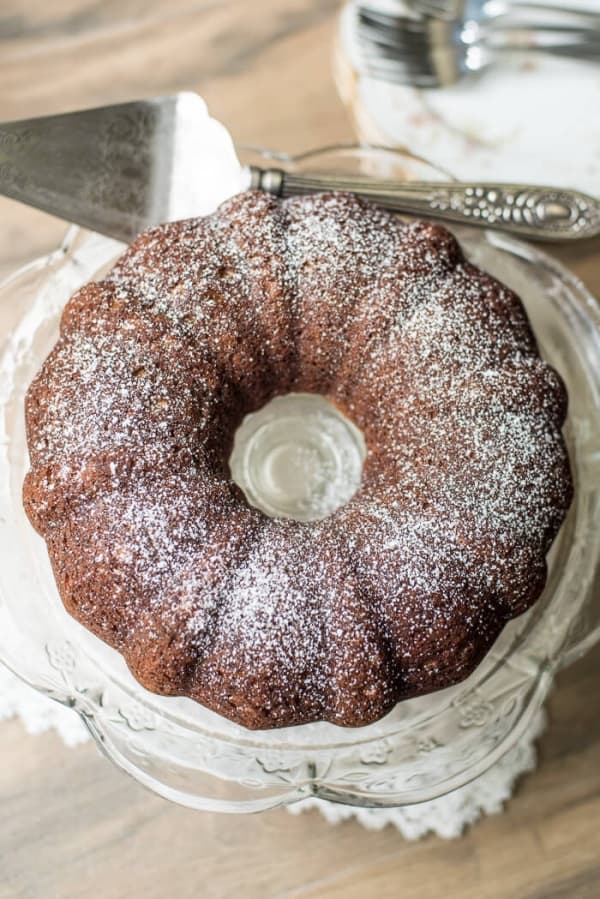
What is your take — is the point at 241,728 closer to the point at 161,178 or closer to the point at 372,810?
the point at 372,810

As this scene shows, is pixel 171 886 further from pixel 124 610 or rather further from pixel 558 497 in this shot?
pixel 558 497

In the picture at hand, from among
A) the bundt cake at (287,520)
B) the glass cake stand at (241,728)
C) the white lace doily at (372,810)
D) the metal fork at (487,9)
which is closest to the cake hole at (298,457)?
the bundt cake at (287,520)

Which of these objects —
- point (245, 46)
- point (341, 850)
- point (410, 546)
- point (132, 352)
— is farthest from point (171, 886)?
point (245, 46)

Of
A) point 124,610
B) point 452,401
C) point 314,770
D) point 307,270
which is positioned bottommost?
point 314,770

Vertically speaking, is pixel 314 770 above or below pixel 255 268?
below

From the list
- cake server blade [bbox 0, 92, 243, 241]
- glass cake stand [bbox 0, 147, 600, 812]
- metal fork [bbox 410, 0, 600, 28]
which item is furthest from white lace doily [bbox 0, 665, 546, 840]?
metal fork [bbox 410, 0, 600, 28]

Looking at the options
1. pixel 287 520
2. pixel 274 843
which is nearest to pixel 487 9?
pixel 287 520
